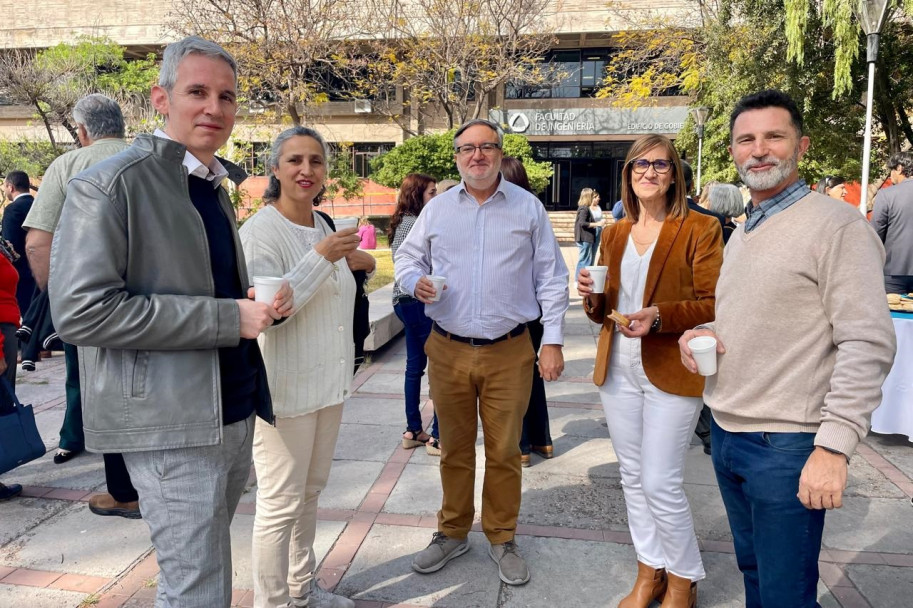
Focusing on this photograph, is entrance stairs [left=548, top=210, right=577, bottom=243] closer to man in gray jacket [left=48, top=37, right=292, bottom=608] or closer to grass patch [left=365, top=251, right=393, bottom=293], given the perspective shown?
grass patch [left=365, top=251, right=393, bottom=293]

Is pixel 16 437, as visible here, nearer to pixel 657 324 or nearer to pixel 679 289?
pixel 657 324

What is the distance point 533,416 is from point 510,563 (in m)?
1.56

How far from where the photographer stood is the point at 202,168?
1.84 metres

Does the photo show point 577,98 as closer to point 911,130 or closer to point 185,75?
point 911,130

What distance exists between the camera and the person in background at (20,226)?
6.49 meters

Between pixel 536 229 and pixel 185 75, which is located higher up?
pixel 185 75

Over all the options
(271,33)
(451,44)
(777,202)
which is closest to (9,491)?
(777,202)

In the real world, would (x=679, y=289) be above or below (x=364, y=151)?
below

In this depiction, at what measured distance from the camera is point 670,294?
2.67m

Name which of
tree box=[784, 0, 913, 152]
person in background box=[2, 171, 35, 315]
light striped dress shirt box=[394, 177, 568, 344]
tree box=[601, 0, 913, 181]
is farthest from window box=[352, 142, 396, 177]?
light striped dress shirt box=[394, 177, 568, 344]

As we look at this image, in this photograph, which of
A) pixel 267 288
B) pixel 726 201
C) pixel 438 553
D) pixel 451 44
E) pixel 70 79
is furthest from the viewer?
pixel 70 79

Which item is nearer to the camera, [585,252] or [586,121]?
[585,252]

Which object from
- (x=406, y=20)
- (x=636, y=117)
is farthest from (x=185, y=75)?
→ (x=636, y=117)

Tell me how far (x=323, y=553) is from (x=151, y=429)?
6.07 ft
